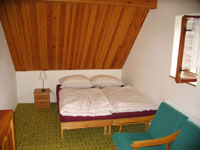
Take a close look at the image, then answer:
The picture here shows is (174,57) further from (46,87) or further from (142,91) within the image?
(46,87)

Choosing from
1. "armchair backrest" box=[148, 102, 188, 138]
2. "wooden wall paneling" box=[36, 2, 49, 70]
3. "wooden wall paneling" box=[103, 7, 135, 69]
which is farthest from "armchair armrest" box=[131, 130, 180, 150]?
"wooden wall paneling" box=[36, 2, 49, 70]

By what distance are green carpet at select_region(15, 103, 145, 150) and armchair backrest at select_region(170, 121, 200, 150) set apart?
107 centimetres

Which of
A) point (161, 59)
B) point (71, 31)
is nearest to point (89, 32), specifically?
point (71, 31)

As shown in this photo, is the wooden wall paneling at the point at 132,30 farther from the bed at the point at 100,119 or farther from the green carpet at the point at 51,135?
the green carpet at the point at 51,135

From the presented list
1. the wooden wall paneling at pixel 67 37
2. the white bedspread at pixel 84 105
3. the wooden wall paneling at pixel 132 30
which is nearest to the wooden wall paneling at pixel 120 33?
the wooden wall paneling at pixel 132 30

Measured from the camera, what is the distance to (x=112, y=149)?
9.65 ft

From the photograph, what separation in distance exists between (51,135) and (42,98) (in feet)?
4.38

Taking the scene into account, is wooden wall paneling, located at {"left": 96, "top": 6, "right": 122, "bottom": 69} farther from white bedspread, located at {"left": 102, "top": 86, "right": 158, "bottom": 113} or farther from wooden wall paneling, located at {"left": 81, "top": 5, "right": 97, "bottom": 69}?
white bedspread, located at {"left": 102, "top": 86, "right": 158, "bottom": 113}

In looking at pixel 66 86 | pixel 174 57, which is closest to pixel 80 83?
pixel 66 86

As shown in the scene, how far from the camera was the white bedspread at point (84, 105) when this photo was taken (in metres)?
3.14

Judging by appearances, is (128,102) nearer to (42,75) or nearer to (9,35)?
(42,75)

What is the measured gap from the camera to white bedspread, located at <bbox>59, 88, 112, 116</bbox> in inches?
124

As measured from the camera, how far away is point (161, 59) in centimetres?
332

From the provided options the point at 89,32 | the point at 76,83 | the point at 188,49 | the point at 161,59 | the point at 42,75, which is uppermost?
the point at 89,32
